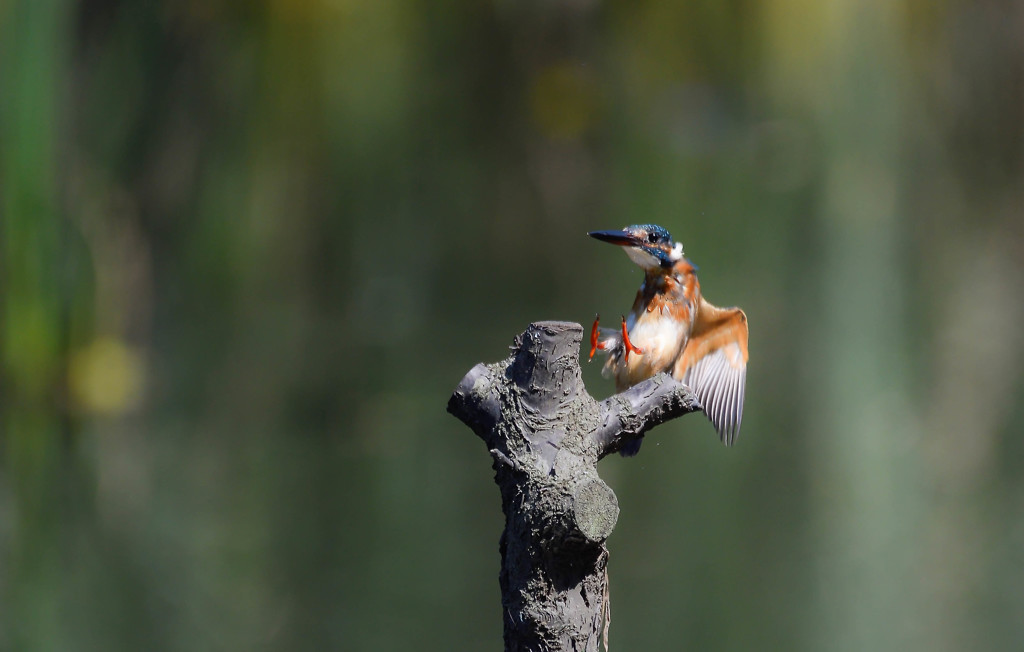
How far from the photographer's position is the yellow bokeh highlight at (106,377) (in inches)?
61.2

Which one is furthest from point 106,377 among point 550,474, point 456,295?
point 550,474

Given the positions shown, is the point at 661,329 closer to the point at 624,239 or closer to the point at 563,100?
the point at 624,239

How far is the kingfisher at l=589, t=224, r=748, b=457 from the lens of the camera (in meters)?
1.27

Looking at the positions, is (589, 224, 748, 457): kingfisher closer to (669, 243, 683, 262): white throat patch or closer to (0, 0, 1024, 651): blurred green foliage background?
(669, 243, 683, 262): white throat patch

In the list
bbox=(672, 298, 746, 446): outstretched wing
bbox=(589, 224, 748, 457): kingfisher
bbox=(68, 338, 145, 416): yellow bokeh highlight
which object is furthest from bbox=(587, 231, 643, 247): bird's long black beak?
bbox=(68, 338, 145, 416): yellow bokeh highlight

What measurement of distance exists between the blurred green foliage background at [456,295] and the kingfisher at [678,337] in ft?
1.04

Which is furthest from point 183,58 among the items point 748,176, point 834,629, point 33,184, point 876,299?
point 834,629

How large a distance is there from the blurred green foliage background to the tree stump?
2.77 ft

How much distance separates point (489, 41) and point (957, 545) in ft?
4.33

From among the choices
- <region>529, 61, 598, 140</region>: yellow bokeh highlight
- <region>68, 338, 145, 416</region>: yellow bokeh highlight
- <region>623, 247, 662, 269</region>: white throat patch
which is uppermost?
<region>529, 61, 598, 140</region>: yellow bokeh highlight

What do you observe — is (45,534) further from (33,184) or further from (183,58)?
(183,58)

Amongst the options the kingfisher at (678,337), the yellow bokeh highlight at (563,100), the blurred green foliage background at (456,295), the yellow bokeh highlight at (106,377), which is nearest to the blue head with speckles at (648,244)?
the kingfisher at (678,337)

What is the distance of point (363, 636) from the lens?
164 centimetres

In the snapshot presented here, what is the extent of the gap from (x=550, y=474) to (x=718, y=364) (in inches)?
25.7
